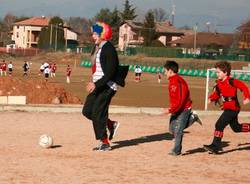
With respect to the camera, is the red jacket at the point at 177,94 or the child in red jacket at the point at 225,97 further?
the child in red jacket at the point at 225,97

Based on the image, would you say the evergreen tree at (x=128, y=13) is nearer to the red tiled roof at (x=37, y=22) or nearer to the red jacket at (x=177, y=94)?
the red tiled roof at (x=37, y=22)

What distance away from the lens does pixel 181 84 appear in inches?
368

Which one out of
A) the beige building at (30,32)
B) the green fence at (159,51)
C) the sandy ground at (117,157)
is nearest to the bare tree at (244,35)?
the green fence at (159,51)

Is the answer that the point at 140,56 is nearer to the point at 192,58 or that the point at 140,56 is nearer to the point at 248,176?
the point at 192,58

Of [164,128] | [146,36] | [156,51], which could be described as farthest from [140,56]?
[164,128]

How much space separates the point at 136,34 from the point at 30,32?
28506mm

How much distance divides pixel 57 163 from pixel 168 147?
101 inches

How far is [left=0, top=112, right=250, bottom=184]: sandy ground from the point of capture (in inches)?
294

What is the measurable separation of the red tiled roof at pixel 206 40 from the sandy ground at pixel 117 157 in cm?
10654

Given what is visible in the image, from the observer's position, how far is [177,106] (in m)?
9.28

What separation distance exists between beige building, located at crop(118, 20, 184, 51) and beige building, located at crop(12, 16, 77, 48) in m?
19.4

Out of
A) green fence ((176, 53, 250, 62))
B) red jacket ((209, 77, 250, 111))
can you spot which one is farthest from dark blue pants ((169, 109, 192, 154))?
green fence ((176, 53, 250, 62))

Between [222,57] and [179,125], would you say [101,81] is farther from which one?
[222,57]

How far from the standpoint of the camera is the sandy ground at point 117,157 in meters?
7.46
